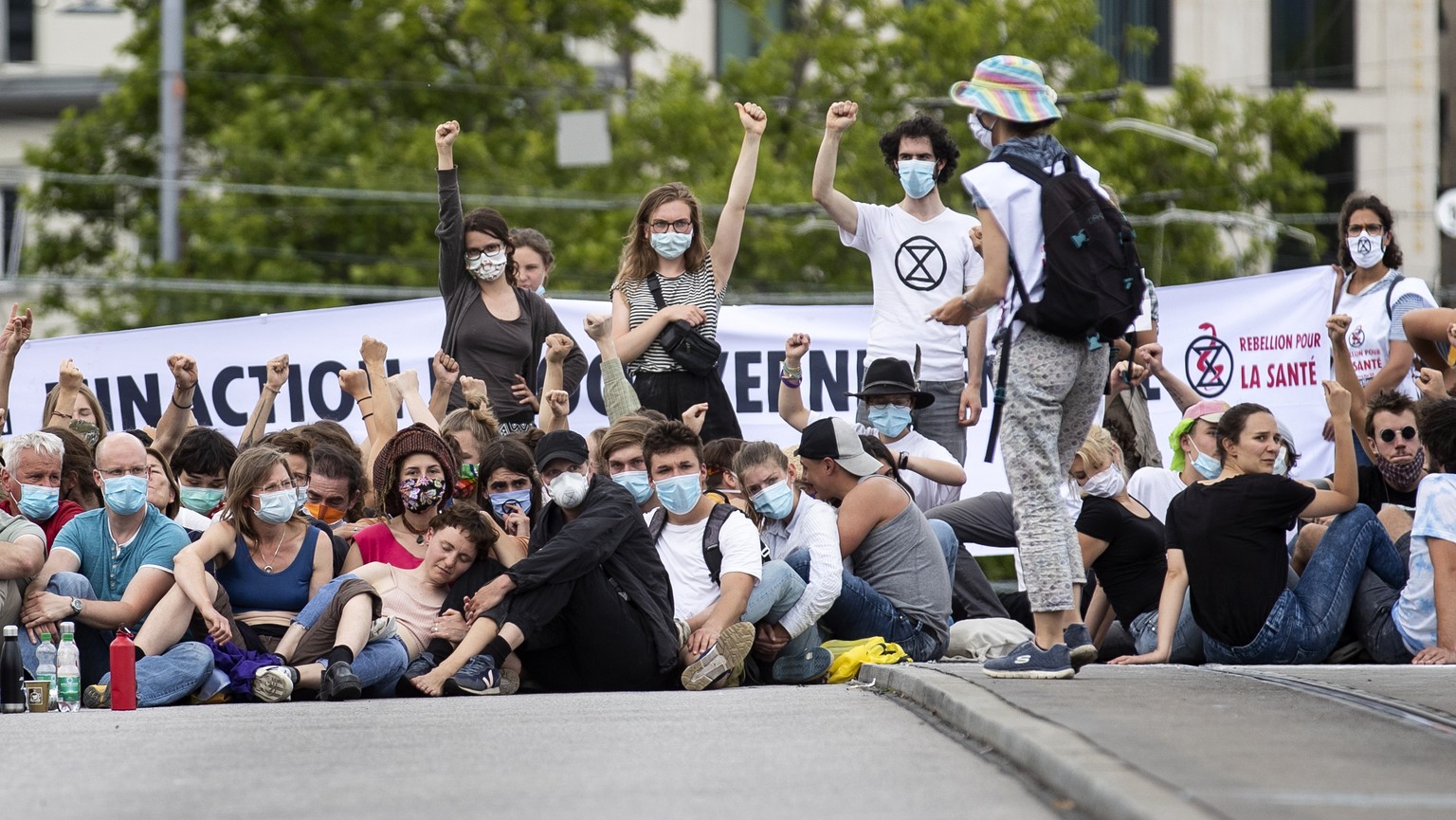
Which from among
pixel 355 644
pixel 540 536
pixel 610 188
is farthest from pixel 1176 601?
pixel 610 188

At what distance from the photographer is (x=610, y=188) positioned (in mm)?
34094

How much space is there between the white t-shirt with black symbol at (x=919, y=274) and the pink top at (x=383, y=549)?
2501mm

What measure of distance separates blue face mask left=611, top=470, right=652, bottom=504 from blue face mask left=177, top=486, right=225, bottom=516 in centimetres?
211

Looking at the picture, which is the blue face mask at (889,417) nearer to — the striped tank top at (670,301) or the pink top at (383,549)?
the striped tank top at (670,301)

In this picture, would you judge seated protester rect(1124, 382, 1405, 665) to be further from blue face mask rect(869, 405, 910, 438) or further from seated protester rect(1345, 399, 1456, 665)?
blue face mask rect(869, 405, 910, 438)

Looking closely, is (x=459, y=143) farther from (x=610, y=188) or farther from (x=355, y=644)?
(x=355, y=644)

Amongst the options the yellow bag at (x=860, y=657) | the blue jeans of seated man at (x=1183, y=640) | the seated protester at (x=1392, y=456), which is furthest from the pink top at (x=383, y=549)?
the seated protester at (x=1392, y=456)

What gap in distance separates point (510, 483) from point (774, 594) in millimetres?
1390

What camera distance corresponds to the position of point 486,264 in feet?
37.0

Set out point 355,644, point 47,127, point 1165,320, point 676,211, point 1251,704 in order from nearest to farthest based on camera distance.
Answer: point 1251,704 → point 355,644 → point 676,211 → point 1165,320 → point 47,127

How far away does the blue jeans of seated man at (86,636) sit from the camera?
9.45 m

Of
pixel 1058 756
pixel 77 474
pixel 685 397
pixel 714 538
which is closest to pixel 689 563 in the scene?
pixel 714 538

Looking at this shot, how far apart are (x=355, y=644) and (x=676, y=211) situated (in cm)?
294

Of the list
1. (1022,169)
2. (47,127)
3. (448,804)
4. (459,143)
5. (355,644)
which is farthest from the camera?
(47,127)
